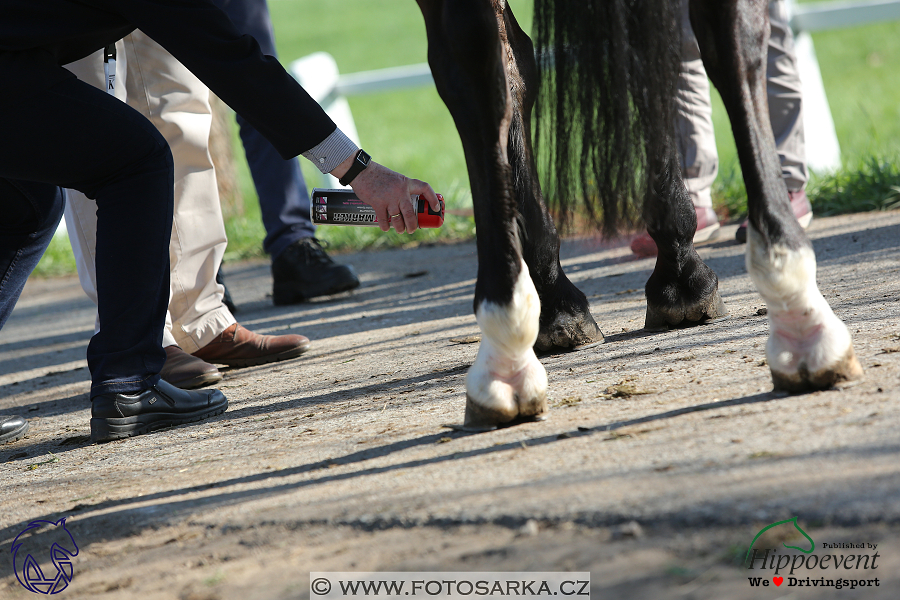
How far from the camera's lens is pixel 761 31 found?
1.78 m

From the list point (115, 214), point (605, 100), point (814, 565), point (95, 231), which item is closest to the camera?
point (814, 565)

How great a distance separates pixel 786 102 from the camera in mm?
4109

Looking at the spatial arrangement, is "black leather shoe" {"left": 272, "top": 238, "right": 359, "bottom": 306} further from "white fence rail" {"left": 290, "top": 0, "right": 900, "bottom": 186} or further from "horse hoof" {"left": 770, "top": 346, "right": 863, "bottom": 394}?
"horse hoof" {"left": 770, "top": 346, "right": 863, "bottom": 394}

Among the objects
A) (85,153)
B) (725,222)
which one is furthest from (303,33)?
(85,153)

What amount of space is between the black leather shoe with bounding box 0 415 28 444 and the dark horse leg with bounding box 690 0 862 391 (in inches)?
86.2

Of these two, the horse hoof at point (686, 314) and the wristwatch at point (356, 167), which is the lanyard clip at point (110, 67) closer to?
the wristwatch at point (356, 167)

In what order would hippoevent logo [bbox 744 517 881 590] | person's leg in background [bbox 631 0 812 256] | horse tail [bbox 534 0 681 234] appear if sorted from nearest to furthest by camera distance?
hippoevent logo [bbox 744 517 881 590], horse tail [bbox 534 0 681 234], person's leg in background [bbox 631 0 812 256]

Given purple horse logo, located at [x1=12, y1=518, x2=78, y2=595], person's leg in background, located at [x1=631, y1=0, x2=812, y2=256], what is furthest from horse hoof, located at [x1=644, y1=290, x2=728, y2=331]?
purple horse logo, located at [x1=12, y1=518, x2=78, y2=595]

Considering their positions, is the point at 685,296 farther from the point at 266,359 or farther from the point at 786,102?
the point at 786,102

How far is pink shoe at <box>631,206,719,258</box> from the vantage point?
12.8ft

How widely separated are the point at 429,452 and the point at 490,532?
0.44 metres

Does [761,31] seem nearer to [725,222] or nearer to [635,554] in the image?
[635,554]

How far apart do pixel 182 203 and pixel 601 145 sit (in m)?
1.76

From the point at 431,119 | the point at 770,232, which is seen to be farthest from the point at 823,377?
the point at 431,119
